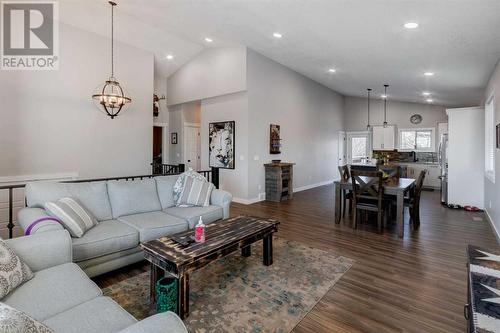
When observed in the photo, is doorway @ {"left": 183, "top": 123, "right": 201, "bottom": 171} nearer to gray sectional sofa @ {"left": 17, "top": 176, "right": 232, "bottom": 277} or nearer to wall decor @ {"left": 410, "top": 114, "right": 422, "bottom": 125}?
gray sectional sofa @ {"left": 17, "top": 176, "right": 232, "bottom": 277}

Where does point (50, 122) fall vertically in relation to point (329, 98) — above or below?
below

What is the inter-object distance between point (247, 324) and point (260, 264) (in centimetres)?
103

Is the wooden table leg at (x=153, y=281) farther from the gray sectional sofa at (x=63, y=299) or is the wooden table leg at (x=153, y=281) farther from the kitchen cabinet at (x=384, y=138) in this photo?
the kitchen cabinet at (x=384, y=138)

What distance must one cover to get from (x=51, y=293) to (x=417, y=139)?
1079 centimetres

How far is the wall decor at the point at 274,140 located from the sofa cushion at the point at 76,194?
4442mm

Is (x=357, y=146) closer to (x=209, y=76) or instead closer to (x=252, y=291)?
(x=209, y=76)

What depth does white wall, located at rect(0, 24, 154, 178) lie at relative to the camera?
181 inches

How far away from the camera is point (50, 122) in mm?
4941

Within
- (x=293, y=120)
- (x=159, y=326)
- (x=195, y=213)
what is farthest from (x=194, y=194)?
(x=293, y=120)

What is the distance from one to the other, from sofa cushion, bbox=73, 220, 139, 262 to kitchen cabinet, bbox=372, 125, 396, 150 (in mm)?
9737

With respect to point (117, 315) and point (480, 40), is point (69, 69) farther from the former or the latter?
point (480, 40)

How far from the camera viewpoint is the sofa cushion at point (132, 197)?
3.27 meters

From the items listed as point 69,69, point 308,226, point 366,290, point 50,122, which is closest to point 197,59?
point 69,69

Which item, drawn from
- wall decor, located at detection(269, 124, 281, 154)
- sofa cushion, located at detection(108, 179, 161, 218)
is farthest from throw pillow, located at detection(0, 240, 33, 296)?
wall decor, located at detection(269, 124, 281, 154)
